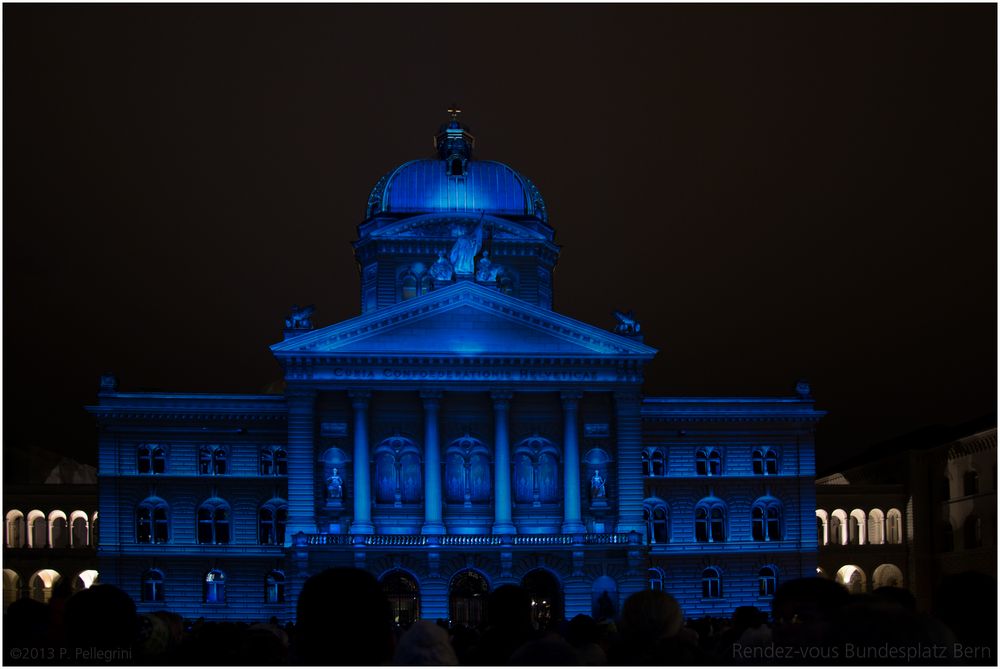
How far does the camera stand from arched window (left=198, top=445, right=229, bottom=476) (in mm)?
74500

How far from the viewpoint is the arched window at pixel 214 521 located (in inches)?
2918

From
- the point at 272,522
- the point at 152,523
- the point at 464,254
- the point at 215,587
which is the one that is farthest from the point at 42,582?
the point at 464,254

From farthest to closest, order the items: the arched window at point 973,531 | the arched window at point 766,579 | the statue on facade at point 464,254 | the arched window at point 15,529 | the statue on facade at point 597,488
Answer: the arched window at point 15,529
the arched window at point 973,531
the arched window at point 766,579
the statue on facade at point 464,254
the statue on facade at point 597,488

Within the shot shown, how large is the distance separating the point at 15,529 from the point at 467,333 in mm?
29667

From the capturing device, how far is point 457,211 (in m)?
84.4

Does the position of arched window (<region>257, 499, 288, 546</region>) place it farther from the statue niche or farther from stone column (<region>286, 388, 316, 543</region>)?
the statue niche

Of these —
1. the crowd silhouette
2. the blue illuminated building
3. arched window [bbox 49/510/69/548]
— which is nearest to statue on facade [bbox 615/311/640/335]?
the blue illuminated building

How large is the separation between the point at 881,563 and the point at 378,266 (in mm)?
31149

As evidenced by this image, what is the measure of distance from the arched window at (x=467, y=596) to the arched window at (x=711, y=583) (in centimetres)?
1162

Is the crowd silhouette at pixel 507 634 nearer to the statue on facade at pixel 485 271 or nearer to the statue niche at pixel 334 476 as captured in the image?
the statue niche at pixel 334 476

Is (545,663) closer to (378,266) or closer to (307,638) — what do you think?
(307,638)

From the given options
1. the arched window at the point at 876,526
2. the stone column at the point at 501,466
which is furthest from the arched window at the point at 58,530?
the arched window at the point at 876,526

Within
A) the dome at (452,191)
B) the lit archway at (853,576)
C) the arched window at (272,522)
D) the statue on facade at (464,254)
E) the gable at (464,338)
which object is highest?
the dome at (452,191)

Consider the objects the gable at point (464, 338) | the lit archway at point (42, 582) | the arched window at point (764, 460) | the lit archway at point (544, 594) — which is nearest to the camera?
the lit archway at point (544, 594)
